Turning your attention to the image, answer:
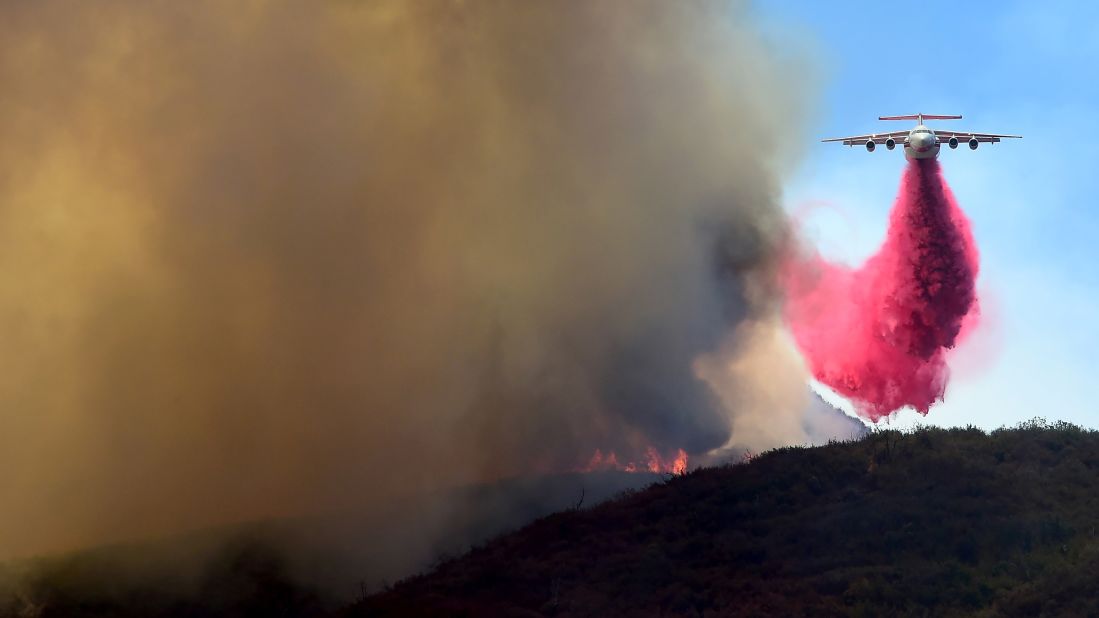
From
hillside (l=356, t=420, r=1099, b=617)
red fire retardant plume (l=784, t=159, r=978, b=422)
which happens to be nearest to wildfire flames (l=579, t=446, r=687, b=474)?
red fire retardant plume (l=784, t=159, r=978, b=422)

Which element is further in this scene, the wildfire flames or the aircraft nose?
the wildfire flames

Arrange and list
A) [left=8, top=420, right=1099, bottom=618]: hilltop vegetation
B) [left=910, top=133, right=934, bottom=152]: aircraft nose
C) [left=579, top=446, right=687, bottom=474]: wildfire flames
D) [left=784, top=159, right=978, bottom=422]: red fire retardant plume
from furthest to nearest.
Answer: [left=579, top=446, right=687, bottom=474]: wildfire flames, [left=784, top=159, right=978, bottom=422]: red fire retardant plume, [left=910, top=133, right=934, bottom=152]: aircraft nose, [left=8, top=420, right=1099, bottom=618]: hilltop vegetation

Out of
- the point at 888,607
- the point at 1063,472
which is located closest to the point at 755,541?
the point at 888,607

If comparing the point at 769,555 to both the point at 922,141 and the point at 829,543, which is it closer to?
the point at 829,543

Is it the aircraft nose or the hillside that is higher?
the aircraft nose

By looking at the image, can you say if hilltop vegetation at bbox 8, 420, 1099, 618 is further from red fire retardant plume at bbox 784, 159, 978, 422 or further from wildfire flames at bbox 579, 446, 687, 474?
wildfire flames at bbox 579, 446, 687, 474

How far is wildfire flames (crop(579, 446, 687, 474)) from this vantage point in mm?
84938

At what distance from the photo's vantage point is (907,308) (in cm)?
7788

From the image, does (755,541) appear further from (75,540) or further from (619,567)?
(75,540)

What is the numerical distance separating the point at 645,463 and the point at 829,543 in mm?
28020

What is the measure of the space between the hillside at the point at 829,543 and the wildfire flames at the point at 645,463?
13.4m

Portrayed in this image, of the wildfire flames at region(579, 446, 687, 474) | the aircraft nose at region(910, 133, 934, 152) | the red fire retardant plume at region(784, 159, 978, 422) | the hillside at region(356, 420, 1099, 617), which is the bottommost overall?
the hillside at region(356, 420, 1099, 617)

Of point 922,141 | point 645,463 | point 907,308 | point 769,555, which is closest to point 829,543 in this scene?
point 769,555

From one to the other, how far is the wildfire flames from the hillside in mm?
13449
